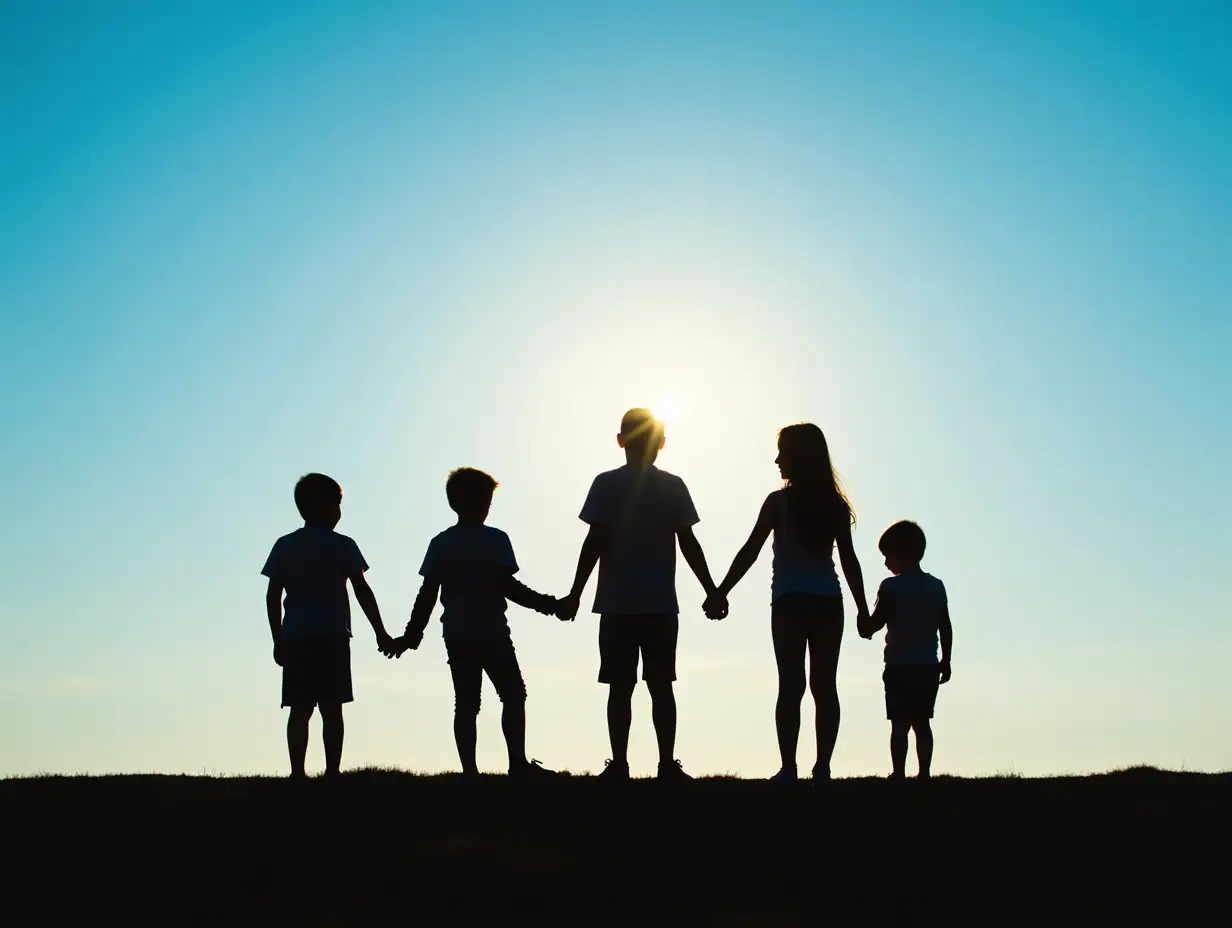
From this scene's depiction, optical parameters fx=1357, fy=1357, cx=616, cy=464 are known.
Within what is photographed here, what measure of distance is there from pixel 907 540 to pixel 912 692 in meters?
1.50

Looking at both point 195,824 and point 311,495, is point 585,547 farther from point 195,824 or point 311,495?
point 195,824

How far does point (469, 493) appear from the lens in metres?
12.8

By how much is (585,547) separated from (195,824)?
14.4 feet

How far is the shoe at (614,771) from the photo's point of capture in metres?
11.3

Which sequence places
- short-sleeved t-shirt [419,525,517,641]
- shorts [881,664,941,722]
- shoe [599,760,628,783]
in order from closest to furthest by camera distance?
shoe [599,760,628,783]
short-sleeved t-shirt [419,525,517,641]
shorts [881,664,941,722]

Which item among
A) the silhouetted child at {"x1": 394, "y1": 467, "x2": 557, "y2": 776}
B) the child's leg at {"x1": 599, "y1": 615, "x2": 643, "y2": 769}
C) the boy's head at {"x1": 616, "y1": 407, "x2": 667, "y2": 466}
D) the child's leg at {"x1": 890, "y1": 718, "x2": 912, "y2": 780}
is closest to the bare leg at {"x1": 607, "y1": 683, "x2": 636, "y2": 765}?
the child's leg at {"x1": 599, "y1": 615, "x2": 643, "y2": 769}

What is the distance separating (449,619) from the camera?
12.7 metres

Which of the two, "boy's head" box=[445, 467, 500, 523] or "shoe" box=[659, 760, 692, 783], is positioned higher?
"boy's head" box=[445, 467, 500, 523]

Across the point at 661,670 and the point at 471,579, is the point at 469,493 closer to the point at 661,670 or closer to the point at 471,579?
the point at 471,579

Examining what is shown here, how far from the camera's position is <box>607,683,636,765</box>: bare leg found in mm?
11711

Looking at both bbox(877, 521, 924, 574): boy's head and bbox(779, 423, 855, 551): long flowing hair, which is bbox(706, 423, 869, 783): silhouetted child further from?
bbox(877, 521, 924, 574): boy's head

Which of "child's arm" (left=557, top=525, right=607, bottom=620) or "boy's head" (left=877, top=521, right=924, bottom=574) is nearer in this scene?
"child's arm" (left=557, top=525, right=607, bottom=620)

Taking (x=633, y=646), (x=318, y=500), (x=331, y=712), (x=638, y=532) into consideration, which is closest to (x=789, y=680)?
(x=633, y=646)

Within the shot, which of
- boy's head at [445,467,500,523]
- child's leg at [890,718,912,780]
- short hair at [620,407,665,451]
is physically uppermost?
short hair at [620,407,665,451]
